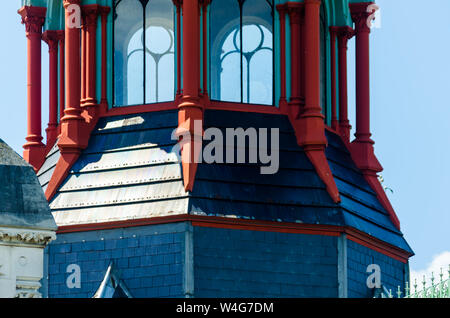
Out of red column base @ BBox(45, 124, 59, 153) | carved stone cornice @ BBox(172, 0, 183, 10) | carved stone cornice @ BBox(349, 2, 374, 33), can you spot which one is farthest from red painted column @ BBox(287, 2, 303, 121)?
red column base @ BBox(45, 124, 59, 153)

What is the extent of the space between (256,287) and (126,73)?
28.6ft

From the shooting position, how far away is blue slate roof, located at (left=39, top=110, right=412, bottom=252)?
71.2 m

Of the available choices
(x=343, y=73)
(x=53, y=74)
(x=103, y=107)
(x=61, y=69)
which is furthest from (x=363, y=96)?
(x=53, y=74)

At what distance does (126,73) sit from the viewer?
7550cm

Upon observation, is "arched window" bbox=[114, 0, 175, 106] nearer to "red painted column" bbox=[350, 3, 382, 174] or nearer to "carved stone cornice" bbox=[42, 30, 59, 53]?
"carved stone cornice" bbox=[42, 30, 59, 53]

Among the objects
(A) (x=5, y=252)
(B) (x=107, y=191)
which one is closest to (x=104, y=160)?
(B) (x=107, y=191)

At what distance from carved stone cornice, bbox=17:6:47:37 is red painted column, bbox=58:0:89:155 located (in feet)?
11.1

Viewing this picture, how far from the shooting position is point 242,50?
7538cm

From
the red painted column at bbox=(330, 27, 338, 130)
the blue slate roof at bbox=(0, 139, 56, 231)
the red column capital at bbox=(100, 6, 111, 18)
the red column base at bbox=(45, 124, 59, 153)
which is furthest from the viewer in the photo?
the red column base at bbox=(45, 124, 59, 153)

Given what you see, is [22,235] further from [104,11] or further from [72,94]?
[104,11]

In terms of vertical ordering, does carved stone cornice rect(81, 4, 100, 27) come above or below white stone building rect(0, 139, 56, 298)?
above

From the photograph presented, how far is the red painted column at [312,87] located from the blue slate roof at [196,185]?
47 centimetres
